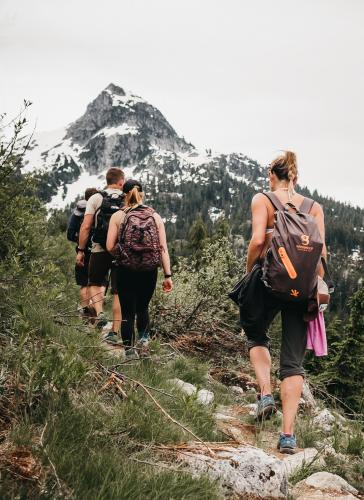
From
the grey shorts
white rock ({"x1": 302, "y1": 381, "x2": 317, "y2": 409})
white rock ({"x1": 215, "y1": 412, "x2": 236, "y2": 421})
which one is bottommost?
white rock ({"x1": 302, "y1": 381, "x2": 317, "y2": 409})

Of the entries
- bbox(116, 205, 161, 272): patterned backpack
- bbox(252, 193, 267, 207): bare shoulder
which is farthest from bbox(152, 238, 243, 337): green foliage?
bbox(252, 193, 267, 207): bare shoulder

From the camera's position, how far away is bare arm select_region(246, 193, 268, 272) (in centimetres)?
367

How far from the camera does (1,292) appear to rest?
134 inches

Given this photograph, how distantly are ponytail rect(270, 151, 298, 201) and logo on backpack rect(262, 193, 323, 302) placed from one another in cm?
54

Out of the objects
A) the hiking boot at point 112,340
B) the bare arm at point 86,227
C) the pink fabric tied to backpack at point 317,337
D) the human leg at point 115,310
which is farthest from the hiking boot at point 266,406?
the bare arm at point 86,227

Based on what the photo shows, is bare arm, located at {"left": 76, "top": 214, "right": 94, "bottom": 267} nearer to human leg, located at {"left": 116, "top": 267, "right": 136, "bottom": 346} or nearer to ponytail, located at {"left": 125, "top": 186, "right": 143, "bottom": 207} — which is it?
ponytail, located at {"left": 125, "top": 186, "right": 143, "bottom": 207}

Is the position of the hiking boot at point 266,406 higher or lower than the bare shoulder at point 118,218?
lower

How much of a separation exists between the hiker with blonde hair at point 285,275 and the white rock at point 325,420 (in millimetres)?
966

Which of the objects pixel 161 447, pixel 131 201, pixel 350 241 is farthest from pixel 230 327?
pixel 350 241

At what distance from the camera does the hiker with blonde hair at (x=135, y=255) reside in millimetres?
4992

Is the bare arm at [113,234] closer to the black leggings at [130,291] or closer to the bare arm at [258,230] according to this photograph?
the black leggings at [130,291]

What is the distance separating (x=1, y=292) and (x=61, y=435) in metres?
1.58

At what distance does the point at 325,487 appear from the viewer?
9.17ft

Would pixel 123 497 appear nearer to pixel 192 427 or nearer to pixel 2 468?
pixel 2 468
